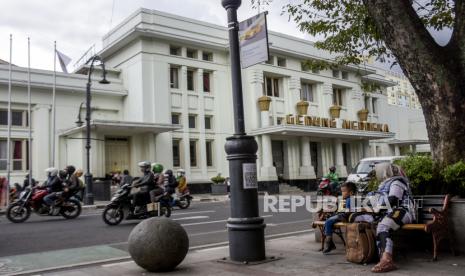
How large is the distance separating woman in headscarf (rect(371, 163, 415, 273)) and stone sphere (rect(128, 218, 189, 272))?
2.56m

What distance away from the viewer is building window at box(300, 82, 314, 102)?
40681 millimetres

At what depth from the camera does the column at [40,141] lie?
28.8 meters

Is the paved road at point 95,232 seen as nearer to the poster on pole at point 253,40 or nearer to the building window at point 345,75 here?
the poster on pole at point 253,40

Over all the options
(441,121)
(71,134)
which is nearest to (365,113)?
(71,134)

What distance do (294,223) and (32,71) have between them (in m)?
22.5

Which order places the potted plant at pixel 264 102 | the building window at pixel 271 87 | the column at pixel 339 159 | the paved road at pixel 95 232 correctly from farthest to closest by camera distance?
the column at pixel 339 159 → the building window at pixel 271 87 → the potted plant at pixel 264 102 → the paved road at pixel 95 232

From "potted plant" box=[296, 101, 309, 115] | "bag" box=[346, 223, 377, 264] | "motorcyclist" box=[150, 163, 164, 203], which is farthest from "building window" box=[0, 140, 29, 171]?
"bag" box=[346, 223, 377, 264]

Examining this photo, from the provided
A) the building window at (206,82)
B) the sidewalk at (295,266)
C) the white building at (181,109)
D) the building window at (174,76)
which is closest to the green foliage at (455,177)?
the sidewalk at (295,266)

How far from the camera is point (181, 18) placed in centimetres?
3381

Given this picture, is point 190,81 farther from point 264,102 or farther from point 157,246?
point 157,246

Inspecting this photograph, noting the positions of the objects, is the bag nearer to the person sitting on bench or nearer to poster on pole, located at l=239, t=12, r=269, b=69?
the person sitting on bench

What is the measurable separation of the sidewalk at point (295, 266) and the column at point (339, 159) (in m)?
33.1

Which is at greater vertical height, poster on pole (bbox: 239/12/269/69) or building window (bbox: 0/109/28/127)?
building window (bbox: 0/109/28/127)

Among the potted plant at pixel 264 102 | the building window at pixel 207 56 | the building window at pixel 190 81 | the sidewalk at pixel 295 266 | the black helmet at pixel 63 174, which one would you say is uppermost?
the building window at pixel 207 56
